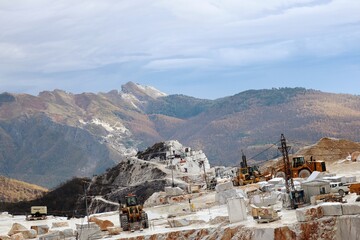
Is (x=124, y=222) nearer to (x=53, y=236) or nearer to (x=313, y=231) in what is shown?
(x=53, y=236)

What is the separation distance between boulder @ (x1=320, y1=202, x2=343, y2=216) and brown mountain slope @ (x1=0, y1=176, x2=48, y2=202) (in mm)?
100421

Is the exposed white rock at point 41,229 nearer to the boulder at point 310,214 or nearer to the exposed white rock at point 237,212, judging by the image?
the exposed white rock at point 237,212

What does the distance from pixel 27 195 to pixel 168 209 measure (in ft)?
284

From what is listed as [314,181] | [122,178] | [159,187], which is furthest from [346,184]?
[122,178]

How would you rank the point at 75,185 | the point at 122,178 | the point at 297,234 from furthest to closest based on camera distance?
the point at 75,185 < the point at 122,178 < the point at 297,234

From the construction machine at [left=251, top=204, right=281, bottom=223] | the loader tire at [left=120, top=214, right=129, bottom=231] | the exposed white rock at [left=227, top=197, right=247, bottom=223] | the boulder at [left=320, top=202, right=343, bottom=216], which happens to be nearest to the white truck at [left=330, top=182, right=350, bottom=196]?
the construction machine at [left=251, top=204, right=281, bottom=223]

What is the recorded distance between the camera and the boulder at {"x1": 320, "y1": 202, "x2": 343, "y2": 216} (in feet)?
96.5

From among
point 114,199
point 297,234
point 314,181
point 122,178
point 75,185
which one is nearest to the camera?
point 297,234

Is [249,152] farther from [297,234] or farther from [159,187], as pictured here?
[297,234]

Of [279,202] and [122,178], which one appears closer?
[279,202]

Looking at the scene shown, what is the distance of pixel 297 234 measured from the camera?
2928 centimetres

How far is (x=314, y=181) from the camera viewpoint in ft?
118

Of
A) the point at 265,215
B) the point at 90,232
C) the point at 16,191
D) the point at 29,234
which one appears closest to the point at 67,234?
the point at 90,232

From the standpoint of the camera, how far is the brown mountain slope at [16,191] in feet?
416
